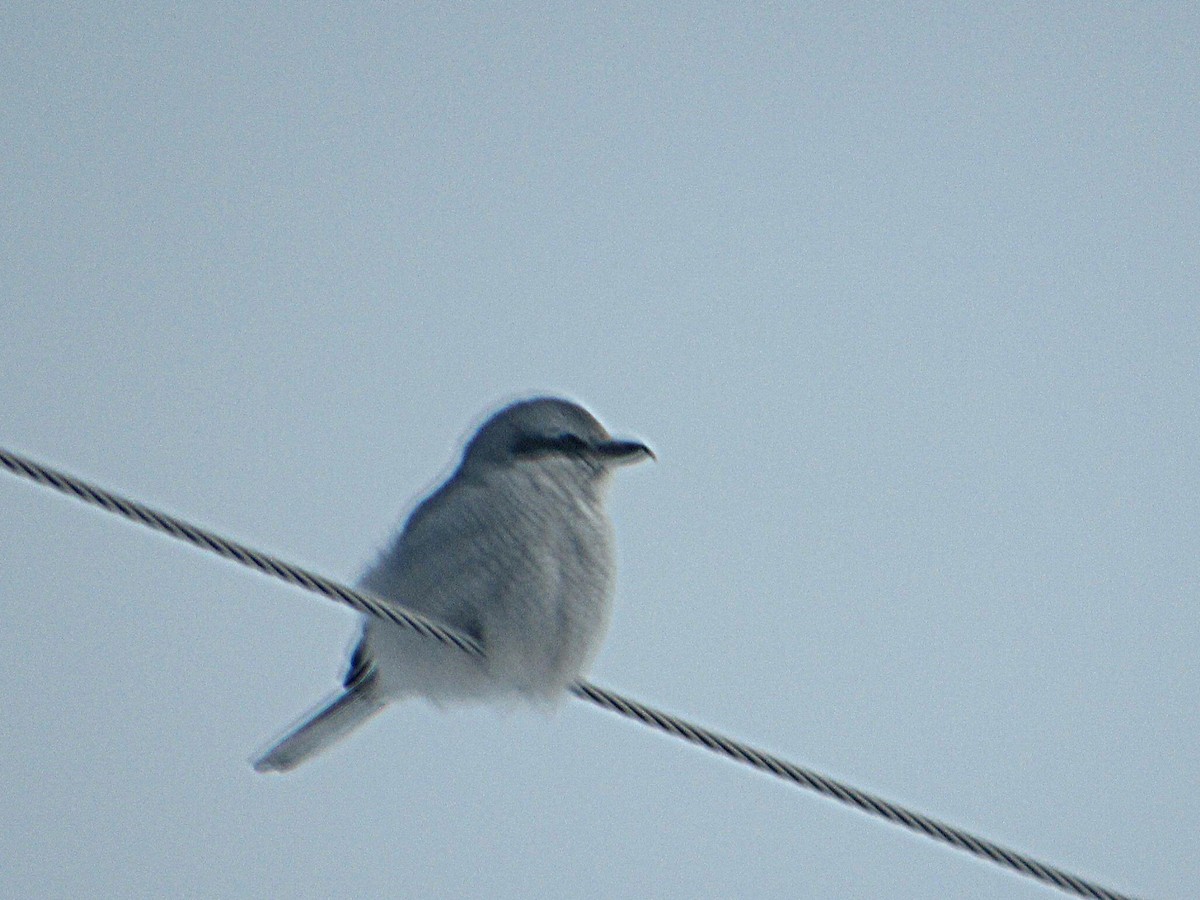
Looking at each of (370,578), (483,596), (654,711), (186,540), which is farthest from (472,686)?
(186,540)

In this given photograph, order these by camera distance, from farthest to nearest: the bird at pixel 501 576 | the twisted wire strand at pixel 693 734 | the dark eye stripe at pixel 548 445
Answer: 1. the dark eye stripe at pixel 548 445
2. the bird at pixel 501 576
3. the twisted wire strand at pixel 693 734

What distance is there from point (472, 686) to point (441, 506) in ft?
1.66

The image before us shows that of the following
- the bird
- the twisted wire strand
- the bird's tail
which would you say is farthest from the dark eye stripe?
the twisted wire strand

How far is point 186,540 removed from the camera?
2725 millimetres

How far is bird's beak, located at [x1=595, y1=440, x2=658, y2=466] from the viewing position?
459 cm

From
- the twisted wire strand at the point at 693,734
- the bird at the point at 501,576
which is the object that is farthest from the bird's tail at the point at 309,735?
the twisted wire strand at the point at 693,734

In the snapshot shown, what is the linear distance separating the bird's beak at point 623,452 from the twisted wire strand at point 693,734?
1424 millimetres

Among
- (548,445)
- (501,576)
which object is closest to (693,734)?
(501,576)

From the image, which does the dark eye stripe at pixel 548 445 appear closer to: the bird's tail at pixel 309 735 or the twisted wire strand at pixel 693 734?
the bird's tail at pixel 309 735

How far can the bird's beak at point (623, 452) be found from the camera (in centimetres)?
459

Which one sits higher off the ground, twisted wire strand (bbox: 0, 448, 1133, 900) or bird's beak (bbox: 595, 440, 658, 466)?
bird's beak (bbox: 595, 440, 658, 466)

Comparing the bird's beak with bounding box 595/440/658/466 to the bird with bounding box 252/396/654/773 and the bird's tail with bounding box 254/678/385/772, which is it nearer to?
the bird with bounding box 252/396/654/773

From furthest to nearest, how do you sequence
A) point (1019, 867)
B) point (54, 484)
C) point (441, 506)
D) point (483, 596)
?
1. point (441, 506)
2. point (483, 596)
3. point (1019, 867)
4. point (54, 484)

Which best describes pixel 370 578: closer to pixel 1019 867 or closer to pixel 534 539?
pixel 534 539
